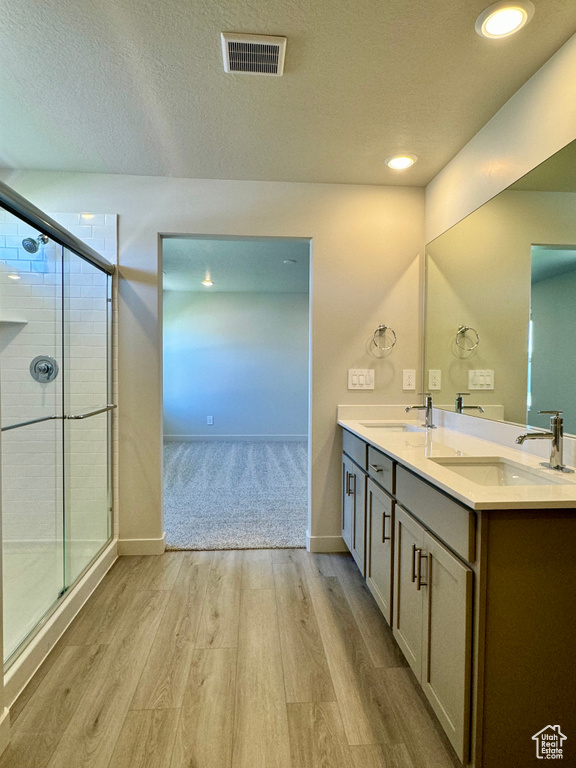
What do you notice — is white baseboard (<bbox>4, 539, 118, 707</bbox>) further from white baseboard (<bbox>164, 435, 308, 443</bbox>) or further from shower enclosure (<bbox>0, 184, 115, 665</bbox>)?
white baseboard (<bbox>164, 435, 308, 443</bbox>)

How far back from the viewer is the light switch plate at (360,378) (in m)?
2.67

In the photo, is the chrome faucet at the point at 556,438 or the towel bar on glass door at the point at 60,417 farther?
the towel bar on glass door at the point at 60,417

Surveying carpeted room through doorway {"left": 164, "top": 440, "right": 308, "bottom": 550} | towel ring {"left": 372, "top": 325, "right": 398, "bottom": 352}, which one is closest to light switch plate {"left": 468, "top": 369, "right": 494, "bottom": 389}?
towel ring {"left": 372, "top": 325, "right": 398, "bottom": 352}

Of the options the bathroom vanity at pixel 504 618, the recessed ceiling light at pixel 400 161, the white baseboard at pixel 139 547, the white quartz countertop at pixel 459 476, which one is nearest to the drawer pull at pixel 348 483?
the white quartz countertop at pixel 459 476

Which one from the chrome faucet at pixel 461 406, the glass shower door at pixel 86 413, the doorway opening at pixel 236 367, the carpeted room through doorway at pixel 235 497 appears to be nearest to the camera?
the chrome faucet at pixel 461 406

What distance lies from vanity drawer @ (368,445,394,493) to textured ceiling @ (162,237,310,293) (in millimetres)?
1993

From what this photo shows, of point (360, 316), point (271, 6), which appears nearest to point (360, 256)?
point (360, 316)

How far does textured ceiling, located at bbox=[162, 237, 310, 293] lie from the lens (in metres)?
4.02

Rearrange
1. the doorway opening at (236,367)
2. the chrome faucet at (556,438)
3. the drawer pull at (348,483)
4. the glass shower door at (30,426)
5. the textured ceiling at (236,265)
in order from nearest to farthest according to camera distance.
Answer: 1. the chrome faucet at (556,438)
2. the glass shower door at (30,426)
3. the drawer pull at (348,483)
4. the textured ceiling at (236,265)
5. the doorway opening at (236,367)

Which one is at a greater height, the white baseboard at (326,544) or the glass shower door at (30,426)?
the glass shower door at (30,426)

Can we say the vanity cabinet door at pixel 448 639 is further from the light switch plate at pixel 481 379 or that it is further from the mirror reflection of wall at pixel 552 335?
the light switch plate at pixel 481 379

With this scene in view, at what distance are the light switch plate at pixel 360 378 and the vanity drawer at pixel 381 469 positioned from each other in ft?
2.31

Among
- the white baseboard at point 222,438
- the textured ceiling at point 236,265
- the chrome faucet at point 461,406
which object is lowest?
the white baseboard at point 222,438

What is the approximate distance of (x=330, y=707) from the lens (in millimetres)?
1439
